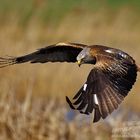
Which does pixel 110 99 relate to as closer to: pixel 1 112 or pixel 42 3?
pixel 1 112

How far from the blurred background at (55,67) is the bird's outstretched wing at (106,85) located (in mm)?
1781

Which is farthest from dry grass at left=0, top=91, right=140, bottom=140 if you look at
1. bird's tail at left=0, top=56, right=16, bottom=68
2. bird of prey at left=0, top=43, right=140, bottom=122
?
bird of prey at left=0, top=43, right=140, bottom=122

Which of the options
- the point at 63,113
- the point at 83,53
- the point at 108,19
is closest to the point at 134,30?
the point at 108,19

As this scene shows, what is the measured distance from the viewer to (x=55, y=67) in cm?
1250

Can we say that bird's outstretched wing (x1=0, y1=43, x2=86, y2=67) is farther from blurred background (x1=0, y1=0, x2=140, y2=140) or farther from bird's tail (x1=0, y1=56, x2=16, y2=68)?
blurred background (x1=0, y1=0, x2=140, y2=140)

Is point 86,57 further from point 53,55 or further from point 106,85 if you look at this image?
point 53,55

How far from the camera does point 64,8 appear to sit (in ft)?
54.1

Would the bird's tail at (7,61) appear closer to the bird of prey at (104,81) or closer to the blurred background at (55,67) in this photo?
the bird of prey at (104,81)

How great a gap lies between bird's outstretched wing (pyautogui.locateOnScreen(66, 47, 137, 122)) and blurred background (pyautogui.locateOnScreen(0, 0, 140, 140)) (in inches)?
70.1

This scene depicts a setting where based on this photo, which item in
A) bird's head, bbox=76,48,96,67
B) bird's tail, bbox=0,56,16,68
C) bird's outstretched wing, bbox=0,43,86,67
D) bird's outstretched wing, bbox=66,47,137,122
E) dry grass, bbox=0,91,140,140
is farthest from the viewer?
dry grass, bbox=0,91,140,140

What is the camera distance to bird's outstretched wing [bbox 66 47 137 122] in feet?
21.7

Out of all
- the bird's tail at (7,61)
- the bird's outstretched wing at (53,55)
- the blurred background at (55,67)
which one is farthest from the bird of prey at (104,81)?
the blurred background at (55,67)

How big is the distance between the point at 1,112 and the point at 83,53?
211 centimetres

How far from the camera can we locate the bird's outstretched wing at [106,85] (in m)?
6.61
